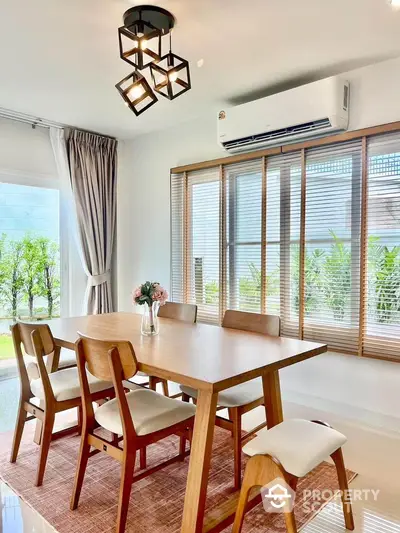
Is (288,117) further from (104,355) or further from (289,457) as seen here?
(289,457)

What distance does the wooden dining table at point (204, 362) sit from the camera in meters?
1.58

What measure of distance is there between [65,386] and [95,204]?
2.35 meters

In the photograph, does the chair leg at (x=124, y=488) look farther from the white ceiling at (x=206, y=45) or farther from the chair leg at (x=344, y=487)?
the white ceiling at (x=206, y=45)

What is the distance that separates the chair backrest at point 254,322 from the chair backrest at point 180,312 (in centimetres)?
32

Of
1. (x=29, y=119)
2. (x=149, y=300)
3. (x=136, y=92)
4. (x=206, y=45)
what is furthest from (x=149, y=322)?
(x=29, y=119)

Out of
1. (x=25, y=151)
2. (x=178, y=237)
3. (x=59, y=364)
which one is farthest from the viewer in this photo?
(x=178, y=237)

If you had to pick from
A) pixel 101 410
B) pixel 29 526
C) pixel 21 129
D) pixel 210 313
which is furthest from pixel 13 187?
pixel 29 526

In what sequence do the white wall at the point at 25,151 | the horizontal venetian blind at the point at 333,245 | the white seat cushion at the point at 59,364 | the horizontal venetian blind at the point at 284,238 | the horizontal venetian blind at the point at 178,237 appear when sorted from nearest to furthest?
the white seat cushion at the point at 59,364 → the horizontal venetian blind at the point at 333,245 → the horizontal venetian blind at the point at 284,238 → the white wall at the point at 25,151 → the horizontal venetian blind at the point at 178,237

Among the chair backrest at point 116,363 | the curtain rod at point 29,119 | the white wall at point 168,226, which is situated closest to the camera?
the chair backrest at point 116,363

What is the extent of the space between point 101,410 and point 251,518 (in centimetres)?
91

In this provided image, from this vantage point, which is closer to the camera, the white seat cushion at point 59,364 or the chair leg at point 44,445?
the chair leg at point 44,445

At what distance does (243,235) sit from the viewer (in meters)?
3.44

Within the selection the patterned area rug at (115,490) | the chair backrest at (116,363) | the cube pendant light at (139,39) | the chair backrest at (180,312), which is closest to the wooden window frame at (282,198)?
the chair backrest at (180,312)

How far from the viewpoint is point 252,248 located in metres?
3.38
